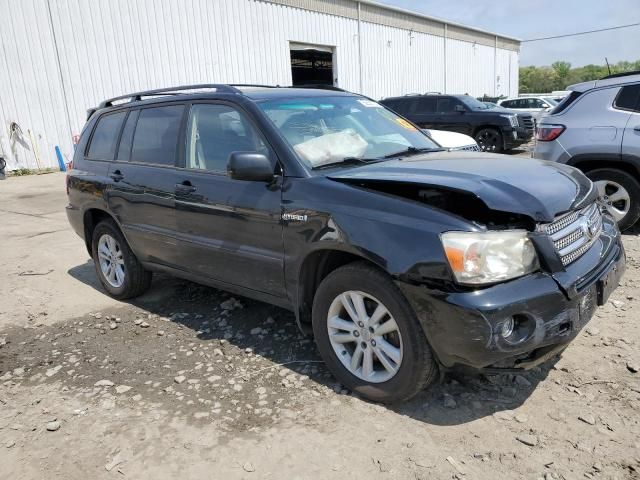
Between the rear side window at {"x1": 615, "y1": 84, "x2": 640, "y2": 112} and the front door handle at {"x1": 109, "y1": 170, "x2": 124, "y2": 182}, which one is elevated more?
the rear side window at {"x1": 615, "y1": 84, "x2": 640, "y2": 112}

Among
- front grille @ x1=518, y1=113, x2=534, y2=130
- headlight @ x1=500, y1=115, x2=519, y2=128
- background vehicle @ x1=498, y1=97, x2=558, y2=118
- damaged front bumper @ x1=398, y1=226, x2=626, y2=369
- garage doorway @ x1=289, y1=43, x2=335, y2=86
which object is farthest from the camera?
garage doorway @ x1=289, y1=43, x2=335, y2=86

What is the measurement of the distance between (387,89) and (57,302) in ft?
75.2

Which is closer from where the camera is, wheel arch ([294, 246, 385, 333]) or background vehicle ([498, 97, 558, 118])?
wheel arch ([294, 246, 385, 333])

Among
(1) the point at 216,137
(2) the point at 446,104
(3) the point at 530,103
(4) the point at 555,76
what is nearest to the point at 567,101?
(1) the point at 216,137

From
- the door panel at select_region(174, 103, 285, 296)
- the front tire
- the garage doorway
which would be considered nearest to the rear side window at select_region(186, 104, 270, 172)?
the door panel at select_region(174, 103, 285, 296)

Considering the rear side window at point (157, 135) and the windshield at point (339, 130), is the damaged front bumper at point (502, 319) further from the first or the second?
the rear side window at point (157, 135)

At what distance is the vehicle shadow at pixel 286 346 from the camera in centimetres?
284

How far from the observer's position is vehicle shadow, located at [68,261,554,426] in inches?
112

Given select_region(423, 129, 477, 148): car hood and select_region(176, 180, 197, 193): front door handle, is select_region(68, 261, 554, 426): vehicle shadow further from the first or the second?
select_region(423, 129, 477, 148): car hood

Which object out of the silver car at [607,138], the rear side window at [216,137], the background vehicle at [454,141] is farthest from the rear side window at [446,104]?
the rear side window at [216,137]

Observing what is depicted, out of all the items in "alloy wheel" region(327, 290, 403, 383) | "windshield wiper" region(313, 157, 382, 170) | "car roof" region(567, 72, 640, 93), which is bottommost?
"alloy wheel" region(327, 290, 403, 383)

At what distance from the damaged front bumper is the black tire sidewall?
2994mm

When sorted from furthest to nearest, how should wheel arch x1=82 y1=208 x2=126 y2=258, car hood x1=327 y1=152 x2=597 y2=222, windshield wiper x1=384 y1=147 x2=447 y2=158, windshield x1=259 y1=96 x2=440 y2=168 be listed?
wheel arch x1=82 y1=208 x2=126 y2=258, windshield wiper x1=384 y1=147 x2=447 y2=158, windshield x1=259 y1=96 x2=440 y2=168, car hood x1=327 y1=152 x2=597 y2=222

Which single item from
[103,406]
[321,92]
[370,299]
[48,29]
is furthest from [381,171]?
[48,29]
